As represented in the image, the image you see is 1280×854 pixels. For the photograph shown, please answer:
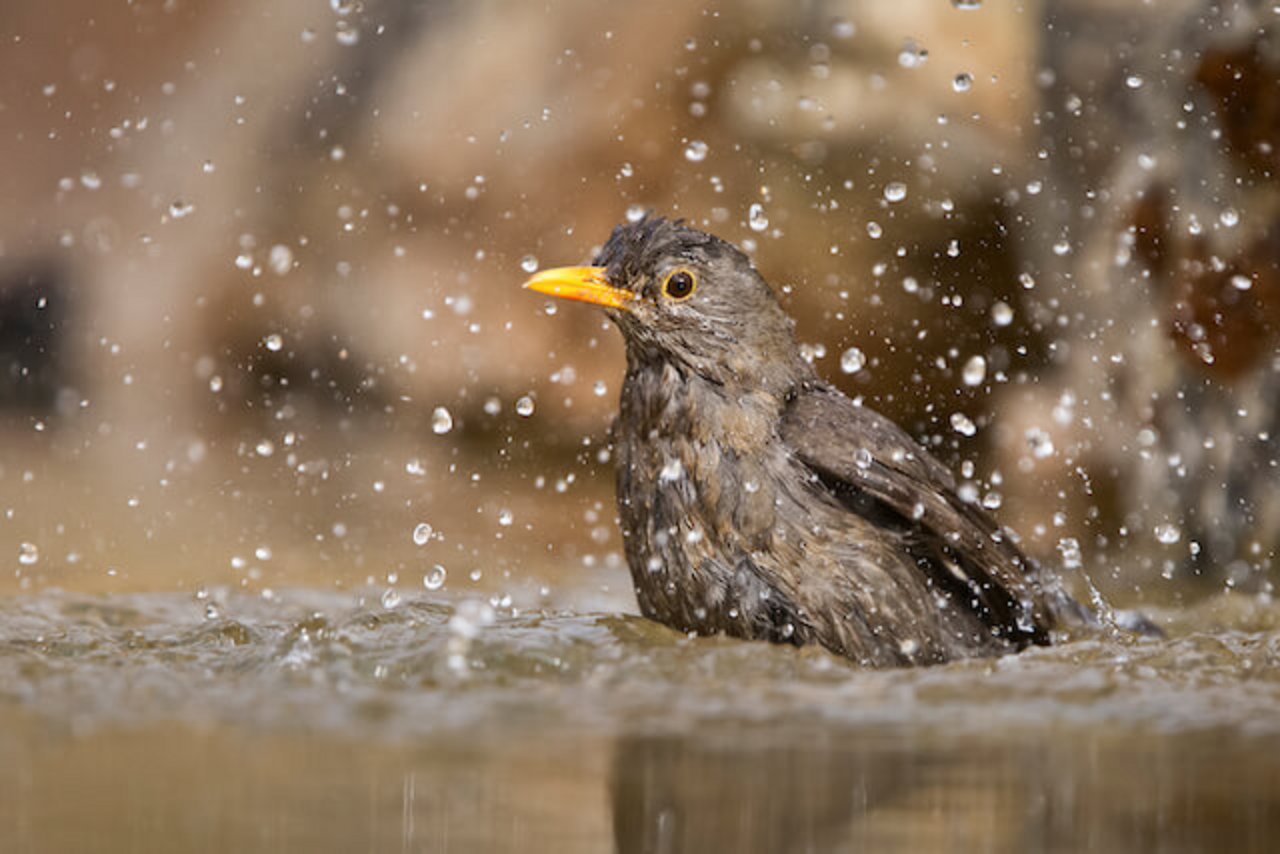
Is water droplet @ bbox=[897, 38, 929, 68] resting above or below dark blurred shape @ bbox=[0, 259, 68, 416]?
above

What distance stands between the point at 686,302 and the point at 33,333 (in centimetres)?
676

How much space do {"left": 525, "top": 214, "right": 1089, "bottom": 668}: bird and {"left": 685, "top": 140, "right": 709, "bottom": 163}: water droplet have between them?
12.5 feet

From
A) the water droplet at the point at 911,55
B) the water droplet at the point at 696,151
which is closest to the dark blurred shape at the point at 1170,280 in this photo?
the water droplet at the point at 911,55

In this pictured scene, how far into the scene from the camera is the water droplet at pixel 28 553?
25.5 feet

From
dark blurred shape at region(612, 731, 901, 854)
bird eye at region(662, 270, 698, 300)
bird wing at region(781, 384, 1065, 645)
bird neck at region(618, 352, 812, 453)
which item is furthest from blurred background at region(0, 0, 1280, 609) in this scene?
dark blurred shape at region(612, 731, 901, 854)

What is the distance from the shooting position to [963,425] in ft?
28.4

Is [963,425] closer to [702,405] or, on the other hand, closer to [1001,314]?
[1001,314]

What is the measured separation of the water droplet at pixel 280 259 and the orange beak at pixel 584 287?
16.9 feet

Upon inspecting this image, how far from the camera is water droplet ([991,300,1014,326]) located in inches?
350

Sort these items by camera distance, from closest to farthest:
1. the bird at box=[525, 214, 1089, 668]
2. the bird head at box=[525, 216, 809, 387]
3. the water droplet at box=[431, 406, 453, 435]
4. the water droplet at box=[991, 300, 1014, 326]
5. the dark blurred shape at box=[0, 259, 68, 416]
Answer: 1. the bird at box=[525, 214, 1089, 668]
2. the bird head at box=[525, 216, 809, 387]
3. the water droplet at box=[991, 300, 1014, 326]
4. the water droplet at box=[431, 406, 453, 435]
5. the dark blurred shape at box=[0, 259, 68, 416]

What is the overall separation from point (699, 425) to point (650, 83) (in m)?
4.85

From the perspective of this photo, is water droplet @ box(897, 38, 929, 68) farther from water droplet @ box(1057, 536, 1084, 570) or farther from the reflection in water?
the reflection in water

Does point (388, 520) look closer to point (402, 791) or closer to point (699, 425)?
point (699, 425)

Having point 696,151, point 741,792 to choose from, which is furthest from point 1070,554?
point 741,792
